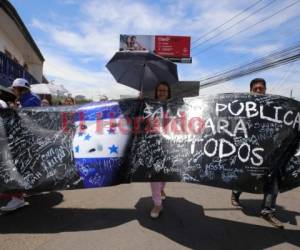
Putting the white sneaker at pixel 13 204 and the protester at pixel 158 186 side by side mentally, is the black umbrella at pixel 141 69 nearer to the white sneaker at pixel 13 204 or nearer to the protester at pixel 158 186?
the protester at pixel 158 186

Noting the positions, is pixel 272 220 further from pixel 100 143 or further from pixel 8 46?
pixel 8 46

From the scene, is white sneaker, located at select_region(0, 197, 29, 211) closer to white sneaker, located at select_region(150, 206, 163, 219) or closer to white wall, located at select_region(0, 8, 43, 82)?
white sneaker, located at select_region(150, 206, 163, 219)

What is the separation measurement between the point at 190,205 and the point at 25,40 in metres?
15.2

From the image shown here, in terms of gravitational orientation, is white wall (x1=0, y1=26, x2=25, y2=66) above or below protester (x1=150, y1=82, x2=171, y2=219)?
above

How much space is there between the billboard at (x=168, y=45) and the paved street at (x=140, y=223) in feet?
147

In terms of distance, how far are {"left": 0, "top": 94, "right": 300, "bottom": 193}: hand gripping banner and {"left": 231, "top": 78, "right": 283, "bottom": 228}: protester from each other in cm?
5

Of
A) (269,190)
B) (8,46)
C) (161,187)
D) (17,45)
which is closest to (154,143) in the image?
(161,187)

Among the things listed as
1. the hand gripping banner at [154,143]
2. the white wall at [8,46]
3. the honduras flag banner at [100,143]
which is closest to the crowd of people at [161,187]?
the hand gripping banner at [154,143]

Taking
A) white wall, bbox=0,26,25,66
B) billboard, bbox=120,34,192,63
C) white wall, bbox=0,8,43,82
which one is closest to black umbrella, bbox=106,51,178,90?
white wall, bbox=0,8,43,82

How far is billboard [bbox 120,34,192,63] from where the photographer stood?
50.2 metres

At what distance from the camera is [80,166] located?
4855 millimetres

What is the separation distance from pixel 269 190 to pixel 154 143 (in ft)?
5.03


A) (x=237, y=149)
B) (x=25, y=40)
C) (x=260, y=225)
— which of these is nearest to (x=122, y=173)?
(x=237, y=149)

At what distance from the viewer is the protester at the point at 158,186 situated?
5.21 metres
